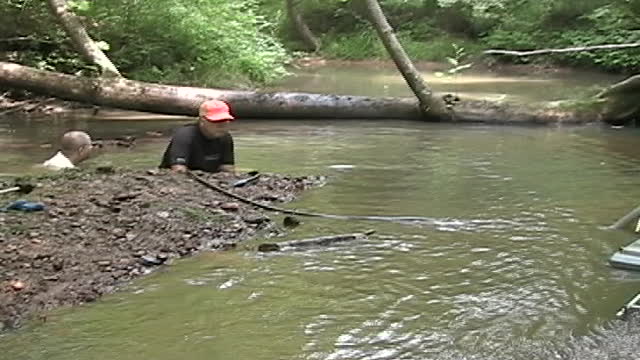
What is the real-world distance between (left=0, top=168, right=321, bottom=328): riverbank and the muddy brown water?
0.80 feet

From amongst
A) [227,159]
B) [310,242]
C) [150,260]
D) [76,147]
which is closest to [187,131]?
[227,159]

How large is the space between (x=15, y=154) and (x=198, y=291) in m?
7.35

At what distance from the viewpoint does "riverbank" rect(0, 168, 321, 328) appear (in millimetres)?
6211

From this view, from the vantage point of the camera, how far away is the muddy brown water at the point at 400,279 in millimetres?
5426

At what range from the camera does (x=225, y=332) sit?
5.60 m

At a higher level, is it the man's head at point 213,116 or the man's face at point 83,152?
the man's head at point 213,116

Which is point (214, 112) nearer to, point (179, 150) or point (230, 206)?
point (179, 150)

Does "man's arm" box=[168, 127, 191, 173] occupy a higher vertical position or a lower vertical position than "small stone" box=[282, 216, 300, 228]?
higher

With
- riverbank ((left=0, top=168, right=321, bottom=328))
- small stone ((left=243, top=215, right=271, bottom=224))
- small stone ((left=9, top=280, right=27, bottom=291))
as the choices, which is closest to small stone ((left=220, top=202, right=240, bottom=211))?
riverbank ((left=0, top=168, right=321, bottom=328))

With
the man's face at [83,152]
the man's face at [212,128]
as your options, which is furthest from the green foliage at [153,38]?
the man's face at [212,128]

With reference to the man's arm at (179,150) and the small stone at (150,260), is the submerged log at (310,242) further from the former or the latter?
the man's arm at (179,150)

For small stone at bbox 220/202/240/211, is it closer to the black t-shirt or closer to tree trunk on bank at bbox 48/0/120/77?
the black t-shirt

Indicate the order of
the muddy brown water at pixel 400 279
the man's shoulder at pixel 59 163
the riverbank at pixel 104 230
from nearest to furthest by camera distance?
the muddy brown water at pixel 400 279 → the riverbank at pixel 104 230 → the man's shoulder at pixel 59 163

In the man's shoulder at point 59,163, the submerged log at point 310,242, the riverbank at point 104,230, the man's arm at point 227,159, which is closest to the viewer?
the riverbank at point 104,230
